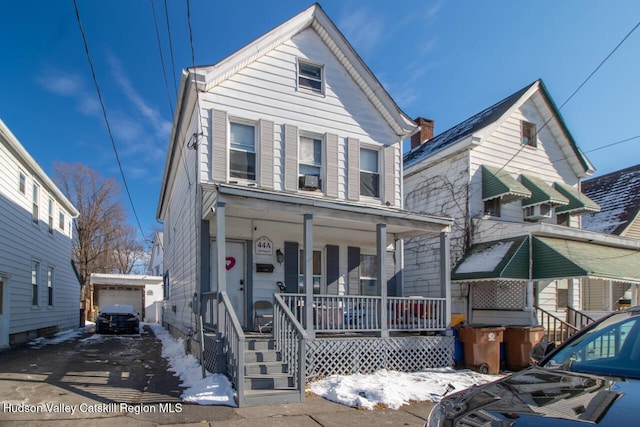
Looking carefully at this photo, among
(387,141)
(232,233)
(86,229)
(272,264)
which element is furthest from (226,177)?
(86,229)

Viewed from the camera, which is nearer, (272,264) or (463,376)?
(463,376)

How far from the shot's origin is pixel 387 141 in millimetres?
12047

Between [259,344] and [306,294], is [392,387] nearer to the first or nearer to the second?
[306,294]

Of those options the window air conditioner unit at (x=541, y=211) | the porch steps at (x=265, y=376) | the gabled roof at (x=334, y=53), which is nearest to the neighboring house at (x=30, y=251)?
the gabled roof at (x=334, y=53)

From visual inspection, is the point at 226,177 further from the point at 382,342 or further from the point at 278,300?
the point at 382,342

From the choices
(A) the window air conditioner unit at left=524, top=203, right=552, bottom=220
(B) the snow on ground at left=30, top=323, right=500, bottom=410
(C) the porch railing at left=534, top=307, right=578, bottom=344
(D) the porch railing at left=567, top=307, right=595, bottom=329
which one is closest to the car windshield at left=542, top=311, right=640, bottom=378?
(B) the snow on ground at left=30, top=323, right=500, bottom=410

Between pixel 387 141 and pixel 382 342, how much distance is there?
5.51 metres

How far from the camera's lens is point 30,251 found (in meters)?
14.5

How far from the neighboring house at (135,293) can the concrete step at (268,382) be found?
23.1 m

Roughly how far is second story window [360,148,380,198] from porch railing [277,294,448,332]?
3.05 meters

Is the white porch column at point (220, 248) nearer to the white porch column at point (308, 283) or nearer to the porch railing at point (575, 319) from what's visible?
the white porch column at point (308, 283)

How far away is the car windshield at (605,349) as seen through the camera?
10.4 feet

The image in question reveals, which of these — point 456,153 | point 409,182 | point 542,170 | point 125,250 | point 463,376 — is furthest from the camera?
point 125,250

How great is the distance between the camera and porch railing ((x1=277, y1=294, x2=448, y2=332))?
29.2ft
